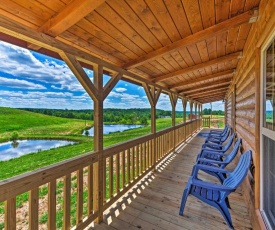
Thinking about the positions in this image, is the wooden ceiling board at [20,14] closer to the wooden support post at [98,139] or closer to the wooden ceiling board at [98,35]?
the wooden ceiling board at [98,35]

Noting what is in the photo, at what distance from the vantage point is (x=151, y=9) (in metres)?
1.45

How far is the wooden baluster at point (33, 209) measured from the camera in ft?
4.42

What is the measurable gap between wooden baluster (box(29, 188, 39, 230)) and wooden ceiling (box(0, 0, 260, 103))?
1.34m

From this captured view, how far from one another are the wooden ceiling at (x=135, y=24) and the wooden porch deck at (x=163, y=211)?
7.07ft

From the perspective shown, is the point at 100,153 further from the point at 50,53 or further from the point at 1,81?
the point at 1,81

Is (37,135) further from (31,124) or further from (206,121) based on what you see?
(206,121)

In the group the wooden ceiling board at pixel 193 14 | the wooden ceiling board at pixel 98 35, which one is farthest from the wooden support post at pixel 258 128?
the wooden ceiling board at pixel 98 35

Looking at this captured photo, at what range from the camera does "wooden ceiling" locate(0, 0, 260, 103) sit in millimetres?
1229

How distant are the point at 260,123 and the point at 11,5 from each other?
96.2 inches

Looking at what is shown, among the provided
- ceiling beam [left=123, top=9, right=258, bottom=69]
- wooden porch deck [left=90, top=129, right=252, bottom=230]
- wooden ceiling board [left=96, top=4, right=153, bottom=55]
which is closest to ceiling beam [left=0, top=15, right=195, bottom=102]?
wooden ceiling board [left=96, top=4, right=153, bottom=55]

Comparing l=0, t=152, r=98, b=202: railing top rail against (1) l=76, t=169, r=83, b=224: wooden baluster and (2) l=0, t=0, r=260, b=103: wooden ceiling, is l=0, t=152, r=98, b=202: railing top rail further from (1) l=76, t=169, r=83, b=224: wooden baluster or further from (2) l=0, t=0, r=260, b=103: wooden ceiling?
(2) l=0, t=0, r=260, b=103: wooden ceiling

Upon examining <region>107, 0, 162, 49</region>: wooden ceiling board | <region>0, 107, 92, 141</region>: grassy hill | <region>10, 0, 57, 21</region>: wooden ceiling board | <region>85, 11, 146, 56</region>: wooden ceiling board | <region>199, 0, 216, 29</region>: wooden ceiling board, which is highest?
<region>199, 0, 216, 29</region>: wooden ceiling board

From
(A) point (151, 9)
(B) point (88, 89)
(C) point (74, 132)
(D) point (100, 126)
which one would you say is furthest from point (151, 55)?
(C) point (74, 132)

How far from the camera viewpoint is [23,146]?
2.96 metres
